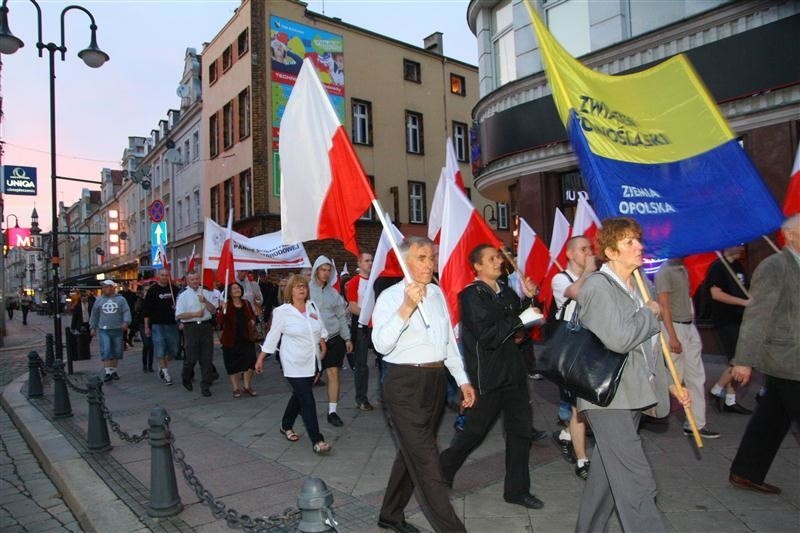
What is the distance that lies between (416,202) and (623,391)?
87.9 ft

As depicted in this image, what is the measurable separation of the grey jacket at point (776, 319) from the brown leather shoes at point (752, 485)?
876mm

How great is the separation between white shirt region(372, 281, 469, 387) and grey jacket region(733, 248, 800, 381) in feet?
6.18

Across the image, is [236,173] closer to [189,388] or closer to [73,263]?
[189,388]

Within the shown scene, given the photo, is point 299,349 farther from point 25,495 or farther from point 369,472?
point 25,495

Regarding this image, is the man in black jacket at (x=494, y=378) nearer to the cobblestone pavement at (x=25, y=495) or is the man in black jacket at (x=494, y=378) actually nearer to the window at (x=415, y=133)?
the cobblestone pavement at (x=25, y=495)

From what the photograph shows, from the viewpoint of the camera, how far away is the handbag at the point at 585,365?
3.08 meters

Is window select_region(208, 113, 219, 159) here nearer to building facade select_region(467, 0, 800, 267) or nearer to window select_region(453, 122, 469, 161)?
window select_region(453, 122, 469, 161)

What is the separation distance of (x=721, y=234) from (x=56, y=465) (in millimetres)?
6015

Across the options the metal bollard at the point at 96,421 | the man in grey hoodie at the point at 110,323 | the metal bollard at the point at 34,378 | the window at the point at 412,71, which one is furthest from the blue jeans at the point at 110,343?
the window at the point at 412,71

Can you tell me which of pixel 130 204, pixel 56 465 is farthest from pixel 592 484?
pixel 130 204

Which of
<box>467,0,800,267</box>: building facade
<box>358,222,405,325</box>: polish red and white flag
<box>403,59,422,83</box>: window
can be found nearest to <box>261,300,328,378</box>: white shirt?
<box>358,222,405,325</box>: polish red and white flag

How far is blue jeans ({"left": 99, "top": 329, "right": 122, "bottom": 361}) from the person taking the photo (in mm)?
10984

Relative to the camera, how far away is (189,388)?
9562 millimetres

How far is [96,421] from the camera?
6.01 meters
